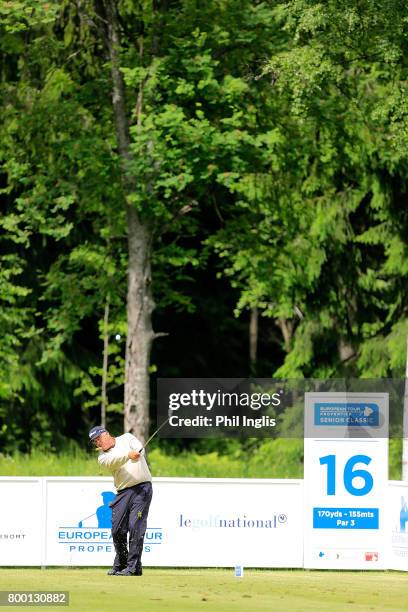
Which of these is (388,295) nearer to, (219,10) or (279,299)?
(279,299)

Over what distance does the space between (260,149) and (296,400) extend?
298 inches

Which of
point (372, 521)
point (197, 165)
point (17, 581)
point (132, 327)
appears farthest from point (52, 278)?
point (17, 581)

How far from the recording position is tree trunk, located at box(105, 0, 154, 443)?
28.0m

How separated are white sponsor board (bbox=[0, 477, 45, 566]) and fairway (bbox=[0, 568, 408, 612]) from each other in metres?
0.29

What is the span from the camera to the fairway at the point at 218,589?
14773mm

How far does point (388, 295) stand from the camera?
33.7 meters

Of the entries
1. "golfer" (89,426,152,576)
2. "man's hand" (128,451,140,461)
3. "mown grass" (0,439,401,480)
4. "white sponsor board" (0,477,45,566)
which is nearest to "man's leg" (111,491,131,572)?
"golfer" (89,426,152,576)

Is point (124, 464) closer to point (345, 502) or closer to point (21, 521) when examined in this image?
point (21, 521)

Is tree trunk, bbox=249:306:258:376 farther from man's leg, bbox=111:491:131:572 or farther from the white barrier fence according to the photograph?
man's leg, bbox=111:491:131:572

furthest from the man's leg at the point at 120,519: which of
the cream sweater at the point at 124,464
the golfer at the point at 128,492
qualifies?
the cream sweater at the point at 124,464

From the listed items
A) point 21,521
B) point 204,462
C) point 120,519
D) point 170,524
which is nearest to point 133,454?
point 120,519

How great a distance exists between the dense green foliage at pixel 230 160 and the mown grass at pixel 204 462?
1681 millimetres

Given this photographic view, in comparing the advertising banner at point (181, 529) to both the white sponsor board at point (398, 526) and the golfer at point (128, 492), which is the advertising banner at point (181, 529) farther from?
the golfer at point (128, 492)

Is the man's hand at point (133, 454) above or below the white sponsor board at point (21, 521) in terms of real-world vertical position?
above
